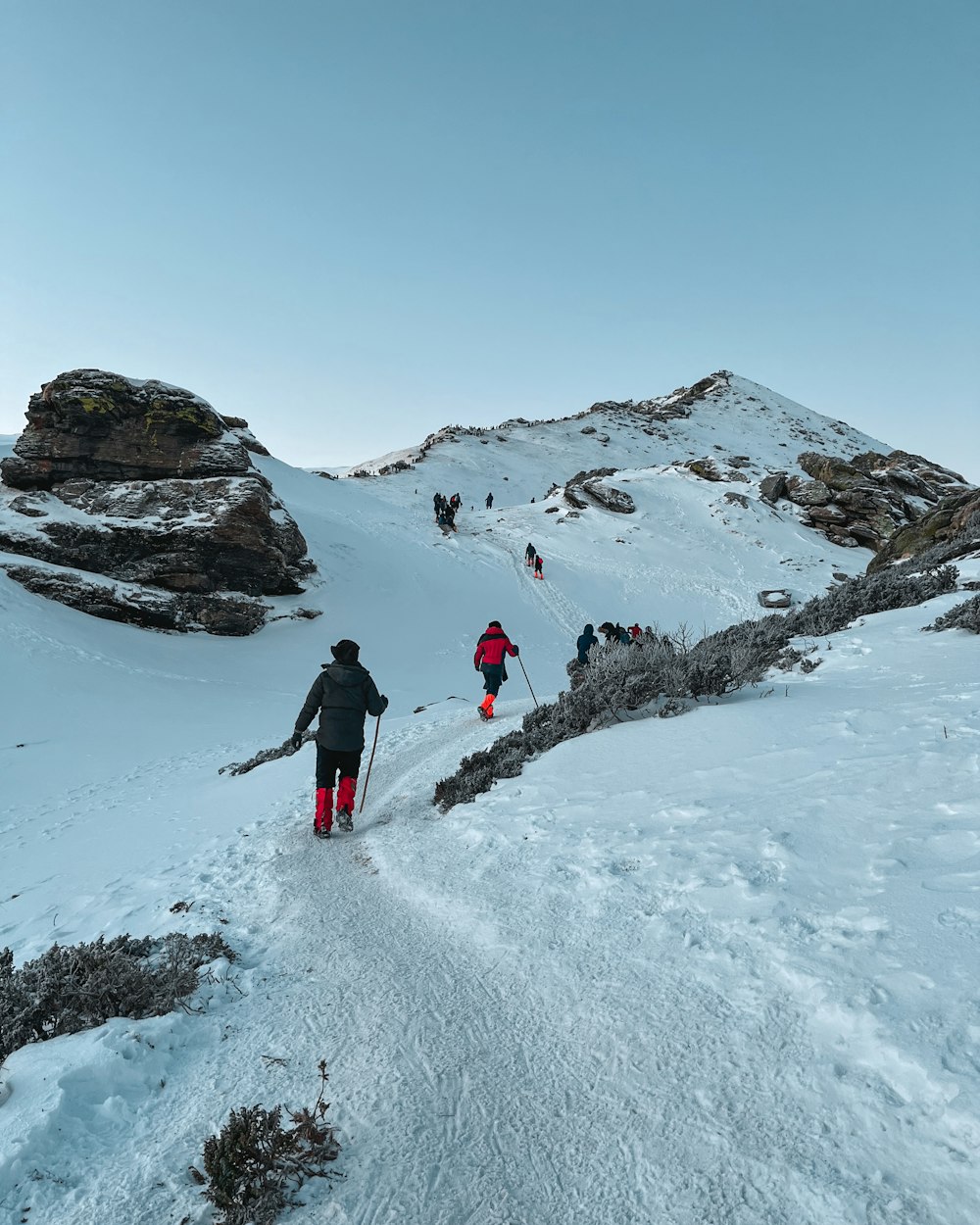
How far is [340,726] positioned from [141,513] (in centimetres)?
1734

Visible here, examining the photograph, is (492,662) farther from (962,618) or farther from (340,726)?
(962,618)

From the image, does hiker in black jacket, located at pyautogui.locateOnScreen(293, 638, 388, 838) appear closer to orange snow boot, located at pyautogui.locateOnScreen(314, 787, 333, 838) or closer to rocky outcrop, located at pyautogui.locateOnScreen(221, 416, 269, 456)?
orange snow boot, located at pyautogui.locateOnScreen(314, 787, 333, 838)

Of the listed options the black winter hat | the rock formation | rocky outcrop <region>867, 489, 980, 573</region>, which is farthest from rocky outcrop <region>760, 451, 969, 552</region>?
the black winter hat

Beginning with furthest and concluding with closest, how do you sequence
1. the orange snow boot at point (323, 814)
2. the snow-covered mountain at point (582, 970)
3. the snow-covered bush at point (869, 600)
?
1. the snow-covered bush at point (869, 600)
2. the orange snow boot at point (323, 814)
3. the snow-covered mountain at point (582, 970)

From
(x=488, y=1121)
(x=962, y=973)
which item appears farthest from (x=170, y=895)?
(x=962, y=973)

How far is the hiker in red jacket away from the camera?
39.0 feet

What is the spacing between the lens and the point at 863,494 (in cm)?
3628

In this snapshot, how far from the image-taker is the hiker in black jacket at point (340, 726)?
669cm

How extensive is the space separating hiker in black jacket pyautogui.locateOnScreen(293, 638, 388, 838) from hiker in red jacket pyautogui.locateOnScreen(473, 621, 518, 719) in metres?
5.06

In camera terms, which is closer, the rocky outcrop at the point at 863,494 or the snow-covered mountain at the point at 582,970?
the snow-covered mountain at the point at 582,970

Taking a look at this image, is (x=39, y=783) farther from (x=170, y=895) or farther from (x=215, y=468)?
(x=215, y=468)

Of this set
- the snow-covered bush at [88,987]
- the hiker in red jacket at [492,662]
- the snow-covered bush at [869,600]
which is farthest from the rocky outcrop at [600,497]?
the snow-covered bush at [88,987]

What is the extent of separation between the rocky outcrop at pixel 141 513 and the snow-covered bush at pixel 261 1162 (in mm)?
19251

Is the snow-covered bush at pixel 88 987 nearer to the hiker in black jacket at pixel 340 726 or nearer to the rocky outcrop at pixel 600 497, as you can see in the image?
the hiker in black jacket at pixel 340 726
